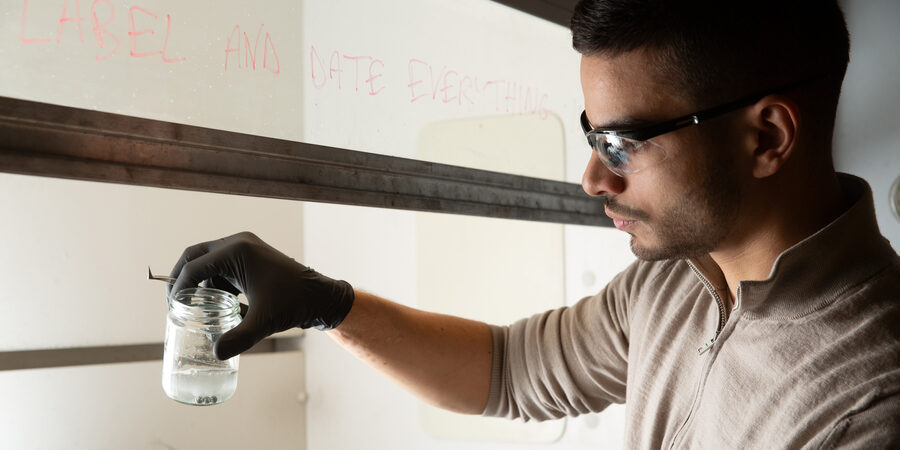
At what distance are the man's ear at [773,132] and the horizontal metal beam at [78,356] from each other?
0.94 metres

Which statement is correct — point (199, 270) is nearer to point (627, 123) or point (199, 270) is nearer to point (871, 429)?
point (627, 123)

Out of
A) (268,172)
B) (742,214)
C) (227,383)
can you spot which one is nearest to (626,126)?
(742,214)

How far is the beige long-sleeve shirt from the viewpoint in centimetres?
84

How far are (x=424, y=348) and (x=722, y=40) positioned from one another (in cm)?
64

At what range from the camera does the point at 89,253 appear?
135 cm

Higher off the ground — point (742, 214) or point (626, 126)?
point (626, 126)

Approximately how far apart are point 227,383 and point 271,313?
103 millimetres

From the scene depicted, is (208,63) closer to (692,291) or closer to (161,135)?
(161,135)

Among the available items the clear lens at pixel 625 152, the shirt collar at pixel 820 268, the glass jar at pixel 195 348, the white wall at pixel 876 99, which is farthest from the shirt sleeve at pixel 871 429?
the white wall at pixel 876 99

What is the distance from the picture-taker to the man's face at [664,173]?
3.05 ft

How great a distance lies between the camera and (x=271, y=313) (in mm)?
989

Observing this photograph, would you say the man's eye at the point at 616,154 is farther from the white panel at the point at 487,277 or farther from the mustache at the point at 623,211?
the white panel at the point at 487,277

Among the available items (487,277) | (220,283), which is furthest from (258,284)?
(487,277)

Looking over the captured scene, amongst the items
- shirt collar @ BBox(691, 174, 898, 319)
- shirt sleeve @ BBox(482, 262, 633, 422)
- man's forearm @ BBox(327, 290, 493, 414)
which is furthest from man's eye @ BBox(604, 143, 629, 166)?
man's forearm @ BBox(327, 290, 493, 414)
